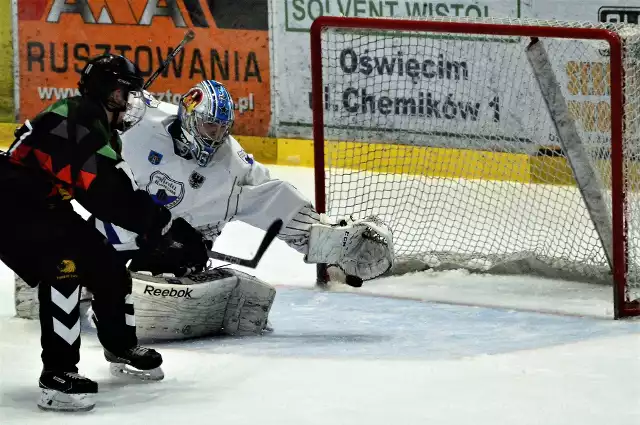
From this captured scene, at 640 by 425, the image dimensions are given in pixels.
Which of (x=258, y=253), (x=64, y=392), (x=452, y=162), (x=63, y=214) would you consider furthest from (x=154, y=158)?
(x=452, y=162)

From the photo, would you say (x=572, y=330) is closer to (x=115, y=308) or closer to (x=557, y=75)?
(x=557, y=75)

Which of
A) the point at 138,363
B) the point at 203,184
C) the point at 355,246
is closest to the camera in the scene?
the point at 138,363

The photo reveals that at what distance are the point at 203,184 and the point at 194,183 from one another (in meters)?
0.03

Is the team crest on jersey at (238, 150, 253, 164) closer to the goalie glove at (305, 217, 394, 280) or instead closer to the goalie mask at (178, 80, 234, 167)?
the goalie mask at (178, 80, 234, 167)

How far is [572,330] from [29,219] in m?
2.10

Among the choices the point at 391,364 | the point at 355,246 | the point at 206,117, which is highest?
the point at 206,117

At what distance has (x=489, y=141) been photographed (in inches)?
280

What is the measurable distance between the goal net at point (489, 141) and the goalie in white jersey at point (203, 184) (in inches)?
32.0

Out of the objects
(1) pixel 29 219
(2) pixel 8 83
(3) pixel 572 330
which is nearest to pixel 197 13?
(2) pixel 8 83

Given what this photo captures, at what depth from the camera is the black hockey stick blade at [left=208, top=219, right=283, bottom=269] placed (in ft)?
17.4

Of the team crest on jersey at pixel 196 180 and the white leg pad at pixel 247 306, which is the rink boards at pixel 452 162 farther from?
the white leg pad at pixel 247 306

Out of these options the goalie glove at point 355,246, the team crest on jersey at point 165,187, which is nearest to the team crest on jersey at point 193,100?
the team crest on jersey at point 165,187

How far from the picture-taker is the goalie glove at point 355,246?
18.0 ft

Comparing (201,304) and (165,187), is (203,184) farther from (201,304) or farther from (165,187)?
(201,304)
